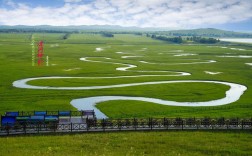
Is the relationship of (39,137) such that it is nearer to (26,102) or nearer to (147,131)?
(147,131)

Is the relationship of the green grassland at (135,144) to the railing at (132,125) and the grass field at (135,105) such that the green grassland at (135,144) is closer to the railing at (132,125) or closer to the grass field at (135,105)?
the grass field at (135,105)

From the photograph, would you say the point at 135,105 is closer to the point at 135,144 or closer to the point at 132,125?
the point at 132,125

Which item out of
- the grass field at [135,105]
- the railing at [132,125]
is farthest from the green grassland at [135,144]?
the railing at [132,125]

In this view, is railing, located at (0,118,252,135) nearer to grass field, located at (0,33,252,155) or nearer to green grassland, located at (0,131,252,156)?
green grassland, located at (0,131,252,156)

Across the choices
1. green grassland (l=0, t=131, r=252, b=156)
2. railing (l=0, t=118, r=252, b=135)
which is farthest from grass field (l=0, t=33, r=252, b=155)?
railing (l=0, t=118, r=252, b=135)

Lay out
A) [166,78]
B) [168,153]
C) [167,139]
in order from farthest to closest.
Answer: [166,78] < [167,139] < [168,153]

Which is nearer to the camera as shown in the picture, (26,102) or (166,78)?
(26,102)

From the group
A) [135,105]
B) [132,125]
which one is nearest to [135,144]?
[132,125]

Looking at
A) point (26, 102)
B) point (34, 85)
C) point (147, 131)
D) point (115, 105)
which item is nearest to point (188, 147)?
point (147, 131)
